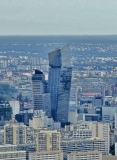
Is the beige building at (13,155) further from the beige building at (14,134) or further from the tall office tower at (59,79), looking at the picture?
the tall office tower at (59,79)

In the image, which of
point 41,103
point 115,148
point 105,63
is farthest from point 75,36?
point 115,148

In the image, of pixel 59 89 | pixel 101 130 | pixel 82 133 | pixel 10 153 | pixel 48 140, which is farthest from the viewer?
pixel 59 89

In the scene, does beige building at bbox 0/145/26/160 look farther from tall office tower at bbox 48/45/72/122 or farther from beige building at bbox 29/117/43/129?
tall office tower at bbox 48/45/72/122

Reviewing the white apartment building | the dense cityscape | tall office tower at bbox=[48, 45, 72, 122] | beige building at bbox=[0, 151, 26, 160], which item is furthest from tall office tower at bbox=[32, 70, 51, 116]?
beige building at bbox=[0, 151, 26, 160]

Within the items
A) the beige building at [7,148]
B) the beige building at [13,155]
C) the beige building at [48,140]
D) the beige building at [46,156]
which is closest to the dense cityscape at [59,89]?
the beige building at [48,140]

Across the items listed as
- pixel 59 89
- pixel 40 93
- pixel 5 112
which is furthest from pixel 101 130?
pixel 40 93

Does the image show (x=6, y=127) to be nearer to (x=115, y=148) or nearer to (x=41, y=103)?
(x=115, y=148)

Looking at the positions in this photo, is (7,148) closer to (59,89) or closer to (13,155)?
(13,155)

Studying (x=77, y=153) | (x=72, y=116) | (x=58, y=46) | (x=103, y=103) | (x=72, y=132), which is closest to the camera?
(x=77, y=153)
